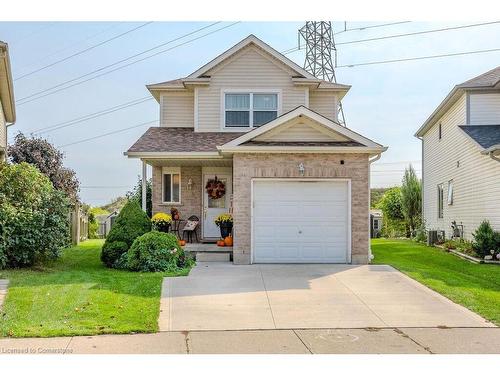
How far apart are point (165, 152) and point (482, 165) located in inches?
401

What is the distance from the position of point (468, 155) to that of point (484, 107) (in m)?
1.80

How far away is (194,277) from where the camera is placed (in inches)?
497

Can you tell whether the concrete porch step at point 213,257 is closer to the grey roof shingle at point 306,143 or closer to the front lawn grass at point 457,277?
the grey roof shingle at point 306,143

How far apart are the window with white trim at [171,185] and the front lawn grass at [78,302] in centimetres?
488

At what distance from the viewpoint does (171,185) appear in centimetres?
1841

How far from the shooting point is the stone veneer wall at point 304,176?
14.9 m

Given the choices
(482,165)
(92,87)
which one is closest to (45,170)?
(92,87)

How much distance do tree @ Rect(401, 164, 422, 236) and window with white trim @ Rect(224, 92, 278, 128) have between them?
521 inches

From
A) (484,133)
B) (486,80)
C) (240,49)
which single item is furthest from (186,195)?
(486,80)

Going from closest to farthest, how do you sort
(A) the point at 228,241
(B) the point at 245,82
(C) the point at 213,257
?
(C) the point at 213,257 → (A) the point at 228,241 → (B) the point at 245,82

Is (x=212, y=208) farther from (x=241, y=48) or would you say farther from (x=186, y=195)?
(x=241, y=48)

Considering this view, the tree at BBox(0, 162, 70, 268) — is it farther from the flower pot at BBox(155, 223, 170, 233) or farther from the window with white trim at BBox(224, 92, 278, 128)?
the window with white trim at BBox(224, 92, 278, 128)

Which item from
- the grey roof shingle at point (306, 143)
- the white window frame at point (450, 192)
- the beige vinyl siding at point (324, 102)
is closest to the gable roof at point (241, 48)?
the beige vinyl siding at point (324, 102)

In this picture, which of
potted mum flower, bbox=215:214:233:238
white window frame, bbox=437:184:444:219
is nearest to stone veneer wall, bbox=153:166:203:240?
potted mum flower, bbox=215:214:233:238
